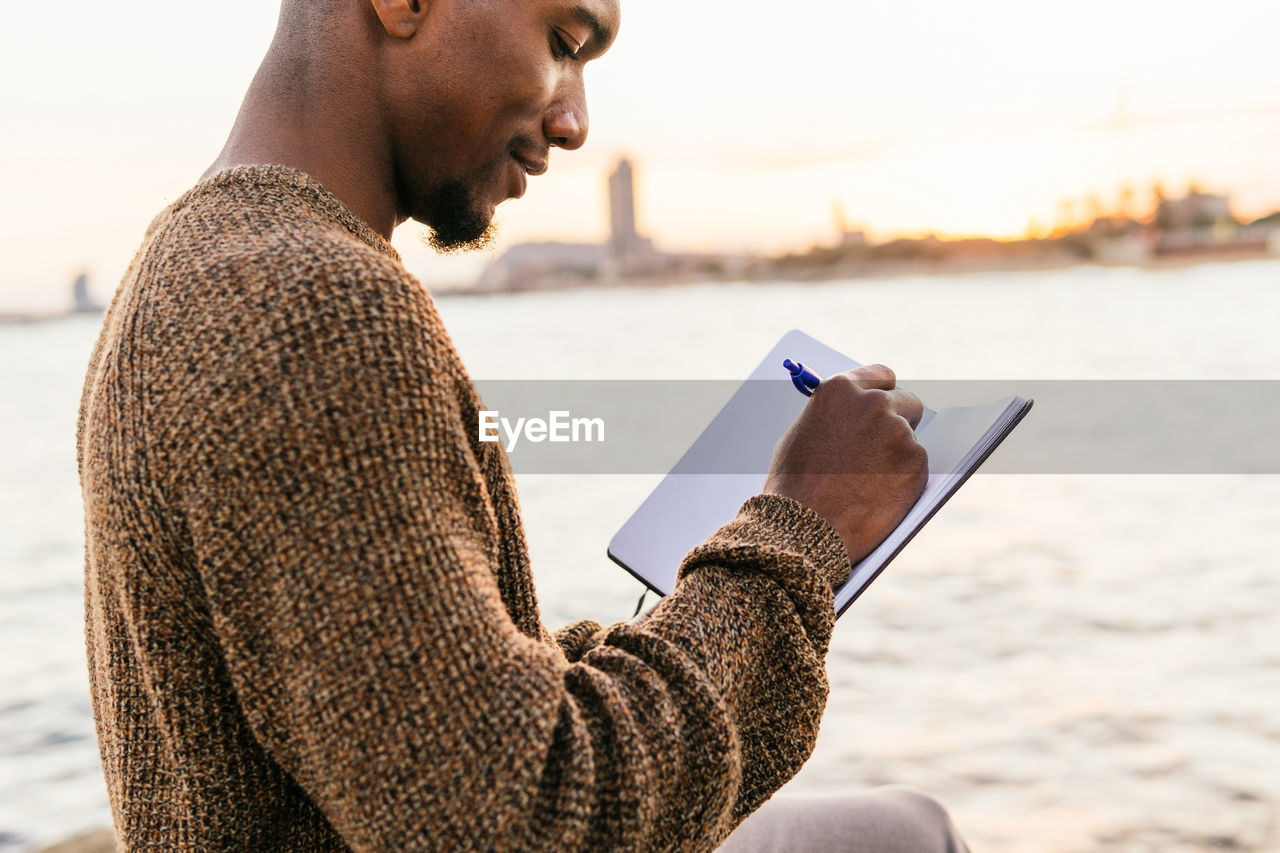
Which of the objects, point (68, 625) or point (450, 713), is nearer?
point (450, 713)

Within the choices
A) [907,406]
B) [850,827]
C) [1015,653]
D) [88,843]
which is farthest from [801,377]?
[1015,653]

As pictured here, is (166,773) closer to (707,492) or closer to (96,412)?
(96,412)

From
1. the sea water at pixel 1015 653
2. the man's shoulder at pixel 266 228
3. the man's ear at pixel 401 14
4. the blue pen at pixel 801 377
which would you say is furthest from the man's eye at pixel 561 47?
the sea water at pixel 1015 653

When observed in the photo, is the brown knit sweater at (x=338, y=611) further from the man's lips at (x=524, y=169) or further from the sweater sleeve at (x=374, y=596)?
the man's lips at (x=524, y=169)

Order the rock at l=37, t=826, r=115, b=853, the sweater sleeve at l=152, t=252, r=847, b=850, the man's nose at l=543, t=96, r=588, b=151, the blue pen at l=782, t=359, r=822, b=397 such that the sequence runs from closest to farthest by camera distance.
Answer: the sweater sleeve at l=152, t=252, r=847, b=850 < the man's nose at l=543, t=96, r=588, b=151 < the blue pen at l=782, t=359, r=822, b=397 < the rock at l=37, t=826, r=115, b=853

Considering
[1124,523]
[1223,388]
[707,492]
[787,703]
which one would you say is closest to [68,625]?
[707,492]

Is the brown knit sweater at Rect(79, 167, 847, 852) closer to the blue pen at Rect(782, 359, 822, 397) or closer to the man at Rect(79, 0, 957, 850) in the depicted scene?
the man at Rect(79, 0, 957, 850)

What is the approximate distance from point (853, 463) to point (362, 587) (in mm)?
464

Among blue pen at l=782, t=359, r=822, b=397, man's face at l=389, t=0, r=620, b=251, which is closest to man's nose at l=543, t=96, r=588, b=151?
man's face at l=389, t=0, r=620, b=251

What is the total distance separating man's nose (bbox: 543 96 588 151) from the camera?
1.02 meters

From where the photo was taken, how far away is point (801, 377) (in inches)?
44.9

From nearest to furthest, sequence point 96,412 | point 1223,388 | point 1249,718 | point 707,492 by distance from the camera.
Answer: point 96,412, point 707,492, point 1249,718, point 1223,388

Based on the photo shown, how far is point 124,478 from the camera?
69 cm

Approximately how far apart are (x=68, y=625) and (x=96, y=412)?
17.3 feet
